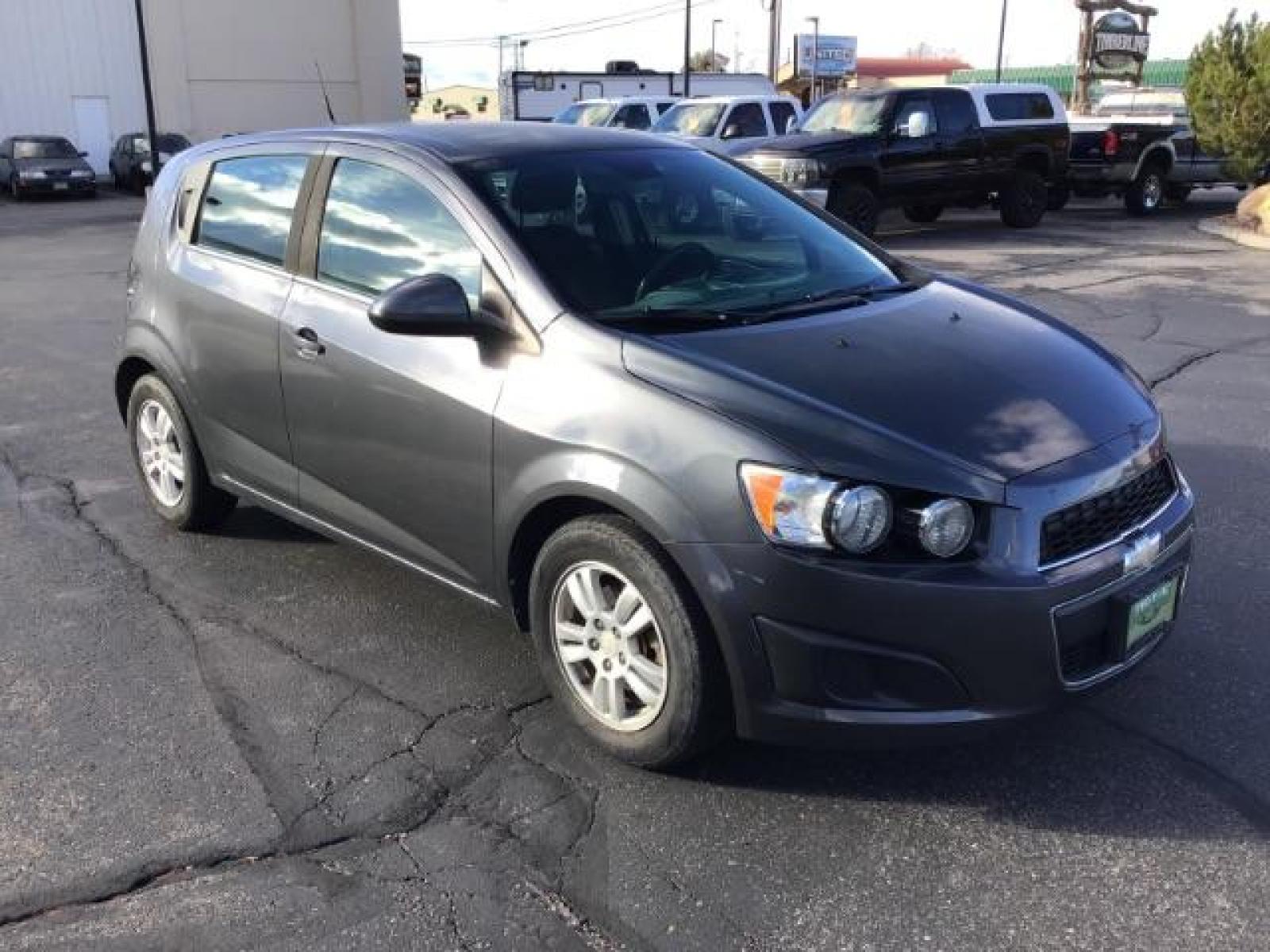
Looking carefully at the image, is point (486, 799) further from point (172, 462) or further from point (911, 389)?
point (172, 462)

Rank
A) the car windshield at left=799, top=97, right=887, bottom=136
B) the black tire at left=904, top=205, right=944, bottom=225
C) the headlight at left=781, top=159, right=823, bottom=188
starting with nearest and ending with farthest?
the headlight at left=781, top=159, right=823, bottom=188 < the car windshield at left=799, top=97, right=887, bottom=136 < the black tire at left=904, top=205, right=944, bottom=225

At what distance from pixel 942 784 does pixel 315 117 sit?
40.8m

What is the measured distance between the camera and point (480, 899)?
2.77 metres

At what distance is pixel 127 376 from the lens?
5.35 meters

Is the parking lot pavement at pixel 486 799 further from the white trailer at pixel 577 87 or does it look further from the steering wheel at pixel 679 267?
the white trailer at pixel 577 87

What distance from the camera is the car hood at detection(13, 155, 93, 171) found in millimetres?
30203

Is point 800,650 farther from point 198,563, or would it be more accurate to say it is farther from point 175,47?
point 175,47

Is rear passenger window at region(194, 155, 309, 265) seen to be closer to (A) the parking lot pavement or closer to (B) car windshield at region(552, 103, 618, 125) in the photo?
(A) the parking lot pavement

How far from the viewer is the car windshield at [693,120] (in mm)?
18094

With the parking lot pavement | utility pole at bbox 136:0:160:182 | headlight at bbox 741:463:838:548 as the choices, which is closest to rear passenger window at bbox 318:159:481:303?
headlight at bbox 741:463:838:548

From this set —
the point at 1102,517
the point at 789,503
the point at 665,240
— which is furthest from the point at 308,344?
the point at 1102,517

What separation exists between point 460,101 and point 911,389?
337 ft

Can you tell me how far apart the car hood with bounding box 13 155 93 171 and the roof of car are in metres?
29.9

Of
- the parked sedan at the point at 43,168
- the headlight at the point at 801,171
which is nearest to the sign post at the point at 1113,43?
the headlight at the point at 801,171
